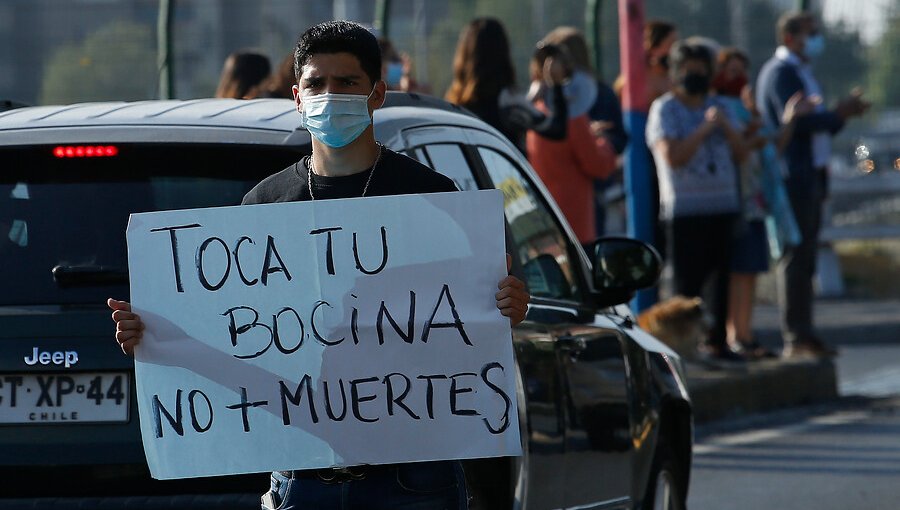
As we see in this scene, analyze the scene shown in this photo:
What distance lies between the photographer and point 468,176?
5570mm

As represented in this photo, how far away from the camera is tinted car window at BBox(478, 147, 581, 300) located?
18.7 ft

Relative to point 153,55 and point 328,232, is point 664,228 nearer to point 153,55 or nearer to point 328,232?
point 153,55

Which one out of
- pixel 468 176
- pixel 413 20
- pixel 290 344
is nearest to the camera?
pixel 290 344

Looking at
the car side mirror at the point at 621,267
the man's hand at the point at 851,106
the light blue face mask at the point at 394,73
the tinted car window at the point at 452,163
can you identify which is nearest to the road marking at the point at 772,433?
the man's hand at the point at 851,106

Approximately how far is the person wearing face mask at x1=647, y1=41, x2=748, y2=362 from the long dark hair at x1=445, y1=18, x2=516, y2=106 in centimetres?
211

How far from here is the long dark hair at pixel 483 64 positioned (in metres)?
10.2

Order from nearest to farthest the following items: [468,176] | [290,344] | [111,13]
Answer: [290,344], [468,176], [111,13]

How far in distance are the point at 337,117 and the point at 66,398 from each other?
3.97 feet

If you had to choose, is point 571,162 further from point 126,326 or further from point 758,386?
point 126,326

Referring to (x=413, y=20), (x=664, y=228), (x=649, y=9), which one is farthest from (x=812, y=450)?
(x=649, y=9)

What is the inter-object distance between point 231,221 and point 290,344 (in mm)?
300

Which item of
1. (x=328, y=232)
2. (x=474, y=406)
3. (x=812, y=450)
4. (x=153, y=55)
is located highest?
(x=153, y=55)

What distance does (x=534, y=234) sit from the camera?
19.2 ft

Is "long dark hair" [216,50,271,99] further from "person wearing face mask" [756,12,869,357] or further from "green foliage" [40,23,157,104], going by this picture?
"person wearing face mask" [756,12,869,357]
